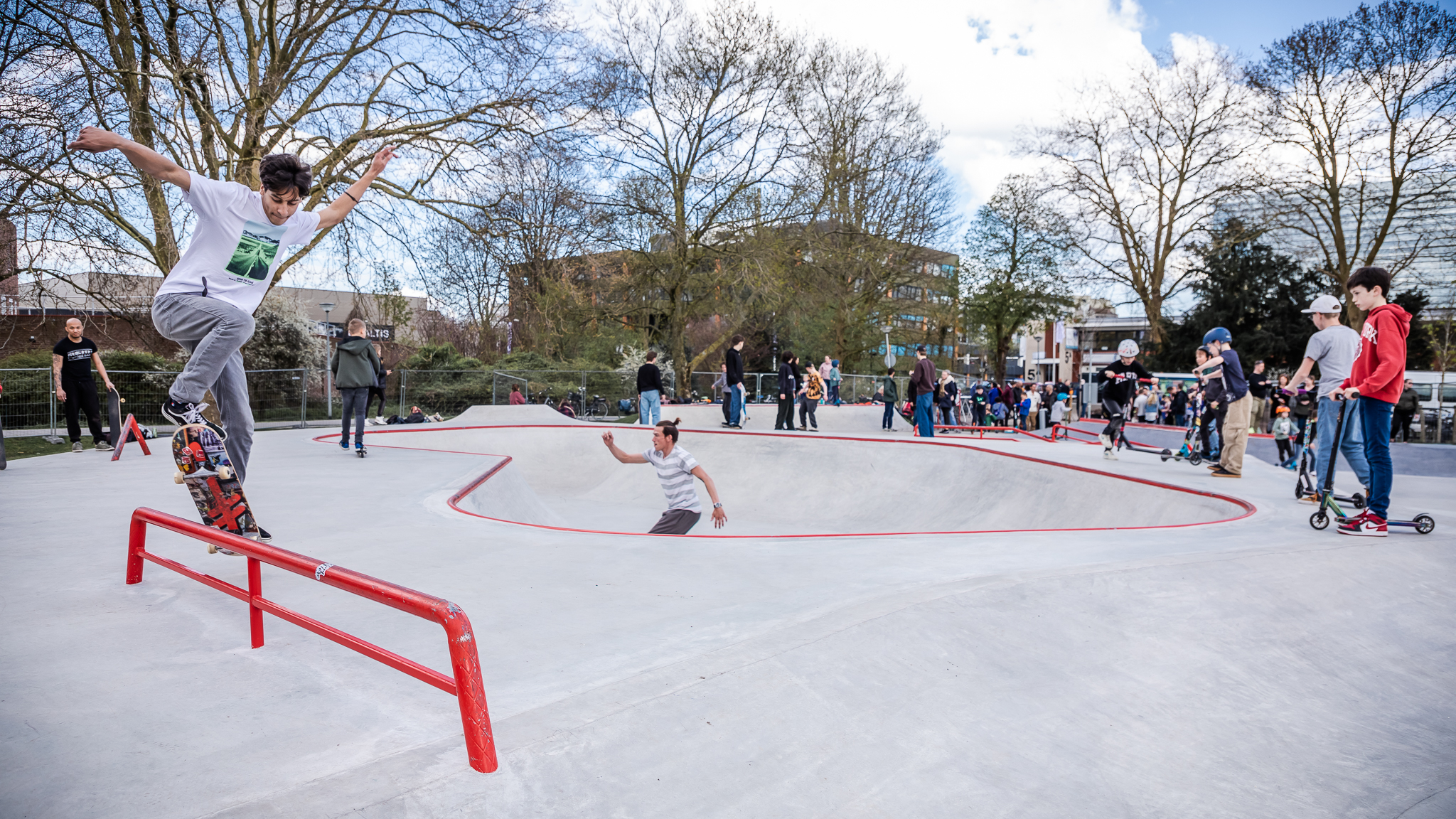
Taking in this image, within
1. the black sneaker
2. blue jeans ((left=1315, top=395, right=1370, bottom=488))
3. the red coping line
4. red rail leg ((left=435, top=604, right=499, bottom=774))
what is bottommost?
the red coping line

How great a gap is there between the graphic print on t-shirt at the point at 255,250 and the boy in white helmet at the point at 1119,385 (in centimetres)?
870

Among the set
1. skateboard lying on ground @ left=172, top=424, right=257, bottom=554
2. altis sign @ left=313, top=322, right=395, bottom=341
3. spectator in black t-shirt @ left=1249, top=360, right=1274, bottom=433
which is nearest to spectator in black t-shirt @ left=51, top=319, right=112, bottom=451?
skateboard lying on ground @ left=172, top=424, right=257, bottom=554

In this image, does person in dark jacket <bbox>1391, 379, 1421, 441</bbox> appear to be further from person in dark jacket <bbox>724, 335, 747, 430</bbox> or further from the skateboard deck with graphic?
the skateboard deck with graphic

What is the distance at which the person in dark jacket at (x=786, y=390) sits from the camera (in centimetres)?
1577

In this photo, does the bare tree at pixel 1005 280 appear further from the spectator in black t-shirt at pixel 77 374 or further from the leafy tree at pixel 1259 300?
the spectator in black t-shirt at pixel 77 374

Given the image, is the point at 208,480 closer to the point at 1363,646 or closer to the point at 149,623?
the point at 149,623

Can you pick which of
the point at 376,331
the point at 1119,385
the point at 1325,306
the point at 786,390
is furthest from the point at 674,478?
the point at 376,331

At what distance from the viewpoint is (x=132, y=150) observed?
9.55 feet

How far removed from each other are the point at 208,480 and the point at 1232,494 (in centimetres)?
739

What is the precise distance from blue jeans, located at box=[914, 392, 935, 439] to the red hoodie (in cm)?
1032

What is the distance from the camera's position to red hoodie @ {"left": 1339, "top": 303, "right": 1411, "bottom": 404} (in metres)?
4.52

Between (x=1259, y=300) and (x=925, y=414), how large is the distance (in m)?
26.7

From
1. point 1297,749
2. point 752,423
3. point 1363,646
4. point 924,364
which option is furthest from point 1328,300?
point 752,423

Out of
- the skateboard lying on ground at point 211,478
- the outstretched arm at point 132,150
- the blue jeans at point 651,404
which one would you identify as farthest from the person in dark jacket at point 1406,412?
the outstretched arm at point 132,150
